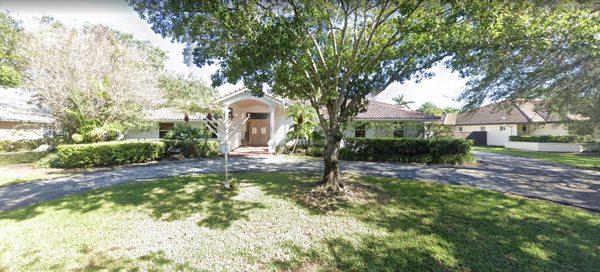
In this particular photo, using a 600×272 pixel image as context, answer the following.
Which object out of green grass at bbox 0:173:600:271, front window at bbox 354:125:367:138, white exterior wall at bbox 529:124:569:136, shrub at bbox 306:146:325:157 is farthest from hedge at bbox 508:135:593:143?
green grass at bbox 0:173:600:271

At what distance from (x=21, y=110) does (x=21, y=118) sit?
3.71 feet

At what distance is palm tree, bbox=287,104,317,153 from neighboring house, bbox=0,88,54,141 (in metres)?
14.3

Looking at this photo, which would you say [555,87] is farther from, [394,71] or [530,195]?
[394,71]

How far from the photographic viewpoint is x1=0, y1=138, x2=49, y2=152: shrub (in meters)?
17.0

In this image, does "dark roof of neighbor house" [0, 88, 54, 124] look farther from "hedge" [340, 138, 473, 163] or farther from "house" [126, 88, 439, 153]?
→ "hedge" [340, 138, 473, 163]

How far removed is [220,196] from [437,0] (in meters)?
8.10

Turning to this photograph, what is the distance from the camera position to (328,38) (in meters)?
8.38

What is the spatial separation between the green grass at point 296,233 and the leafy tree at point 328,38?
216cm

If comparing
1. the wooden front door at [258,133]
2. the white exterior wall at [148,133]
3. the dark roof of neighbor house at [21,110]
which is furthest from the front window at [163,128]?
the wooden front door at [258,133]

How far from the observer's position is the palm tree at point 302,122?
1508 centimetres

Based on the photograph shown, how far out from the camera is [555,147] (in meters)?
21.4

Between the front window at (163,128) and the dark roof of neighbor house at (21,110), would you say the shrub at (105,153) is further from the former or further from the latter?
the front window at (163,128)

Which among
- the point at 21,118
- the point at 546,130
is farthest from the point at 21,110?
the point at 546,130

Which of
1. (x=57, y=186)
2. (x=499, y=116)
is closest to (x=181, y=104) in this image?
(x=57, y=186)
